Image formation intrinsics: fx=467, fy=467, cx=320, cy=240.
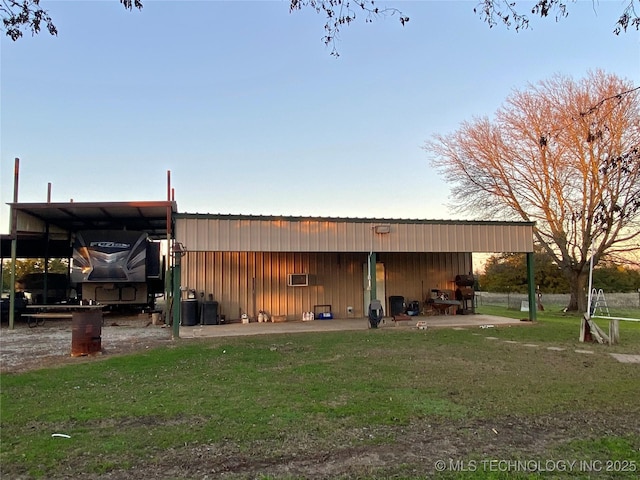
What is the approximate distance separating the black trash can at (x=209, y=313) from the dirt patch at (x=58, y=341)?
133 centimetres

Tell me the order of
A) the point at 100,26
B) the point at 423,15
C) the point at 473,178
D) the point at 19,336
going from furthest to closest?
the point at 473,178, the point at 19,336, the point at 100,26, the point at 423,15

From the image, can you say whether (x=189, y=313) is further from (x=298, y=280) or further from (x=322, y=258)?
(x=322, y=258)

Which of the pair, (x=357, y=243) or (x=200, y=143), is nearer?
(x=357, y=243)

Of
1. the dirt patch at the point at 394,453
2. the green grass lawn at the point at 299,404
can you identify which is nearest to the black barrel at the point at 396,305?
the green grass lawn at the point at 299,404

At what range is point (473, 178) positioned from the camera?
72.9ft

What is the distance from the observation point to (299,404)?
5.17m

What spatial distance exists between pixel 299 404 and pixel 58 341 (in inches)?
305

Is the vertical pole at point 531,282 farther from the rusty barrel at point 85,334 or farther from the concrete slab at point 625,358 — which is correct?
the rusty barrel at point 85,334

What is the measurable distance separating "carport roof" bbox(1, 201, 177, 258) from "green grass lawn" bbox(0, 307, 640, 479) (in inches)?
220

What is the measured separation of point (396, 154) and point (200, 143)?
6872mm

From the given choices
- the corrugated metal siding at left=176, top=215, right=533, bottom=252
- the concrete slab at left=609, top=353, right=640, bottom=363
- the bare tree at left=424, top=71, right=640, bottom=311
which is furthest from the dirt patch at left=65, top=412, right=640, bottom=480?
the bare tree at left=424, top=71, right=640, bottom=311

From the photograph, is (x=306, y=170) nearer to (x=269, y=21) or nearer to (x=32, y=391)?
(x=269, y=21)

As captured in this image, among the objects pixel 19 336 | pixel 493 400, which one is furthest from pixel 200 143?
pixel 493 400

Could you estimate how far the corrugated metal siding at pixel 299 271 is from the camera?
15.0 metres
